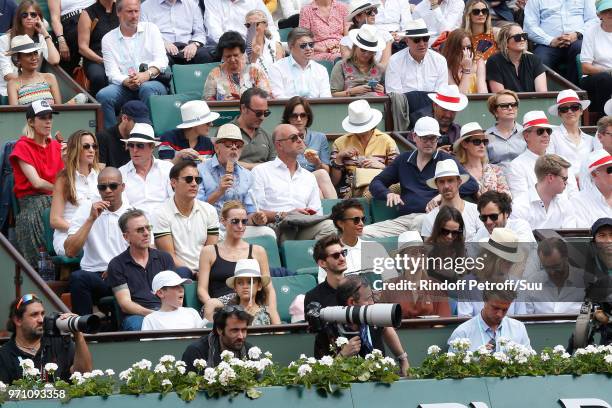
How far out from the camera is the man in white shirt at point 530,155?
15594 mm

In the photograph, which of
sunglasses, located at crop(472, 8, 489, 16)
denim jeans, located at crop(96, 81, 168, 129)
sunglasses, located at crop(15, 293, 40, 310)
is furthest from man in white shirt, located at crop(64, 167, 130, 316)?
sunglasses, located at crop(472, 8, 489, 16)

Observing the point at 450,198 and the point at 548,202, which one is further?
the point at 548,202

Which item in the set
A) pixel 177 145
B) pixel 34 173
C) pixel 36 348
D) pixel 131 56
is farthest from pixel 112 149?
pixel 36 348

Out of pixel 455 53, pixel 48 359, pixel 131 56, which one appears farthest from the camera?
pixel 455 53

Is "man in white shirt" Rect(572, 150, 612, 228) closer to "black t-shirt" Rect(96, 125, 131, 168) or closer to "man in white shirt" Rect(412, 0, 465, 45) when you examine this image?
"black t-shirt" Rect(96, 125, 131, 168)

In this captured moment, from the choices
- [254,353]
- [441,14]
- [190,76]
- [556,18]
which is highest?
[254,353]

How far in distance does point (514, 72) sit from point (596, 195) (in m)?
3.34

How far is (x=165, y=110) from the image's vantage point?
1659 cm

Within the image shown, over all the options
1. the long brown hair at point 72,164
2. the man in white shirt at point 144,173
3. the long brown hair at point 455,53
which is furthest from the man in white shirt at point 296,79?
the long brown hair at point 72,164

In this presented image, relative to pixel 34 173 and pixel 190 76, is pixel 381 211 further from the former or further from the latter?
pixel 190 76

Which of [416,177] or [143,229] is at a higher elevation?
[143,229]

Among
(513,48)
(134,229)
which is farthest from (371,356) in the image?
(513,48)

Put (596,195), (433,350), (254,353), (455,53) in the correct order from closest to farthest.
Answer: (254,353)
(433,350)
(596,195)
(455,53)

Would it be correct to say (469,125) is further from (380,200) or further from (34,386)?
(34,386)
